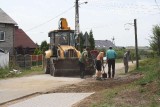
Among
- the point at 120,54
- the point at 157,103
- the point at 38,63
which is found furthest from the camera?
the point at 120,54

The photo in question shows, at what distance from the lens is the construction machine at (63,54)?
25047mm

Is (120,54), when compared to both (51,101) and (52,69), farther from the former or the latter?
(51,101)

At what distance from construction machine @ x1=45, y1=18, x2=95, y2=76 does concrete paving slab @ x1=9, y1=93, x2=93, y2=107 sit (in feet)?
29.1

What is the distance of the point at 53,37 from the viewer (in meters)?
28.2

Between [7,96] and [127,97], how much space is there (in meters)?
5.32

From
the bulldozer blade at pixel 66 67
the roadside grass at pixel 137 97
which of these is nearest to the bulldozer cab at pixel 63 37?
the bulldozer blade at pixel 66 67

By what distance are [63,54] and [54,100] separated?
38.4ft

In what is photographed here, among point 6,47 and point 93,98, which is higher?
point 6,47

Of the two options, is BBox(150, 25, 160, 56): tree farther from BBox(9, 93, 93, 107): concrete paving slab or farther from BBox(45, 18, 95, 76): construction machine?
BBox(9, 93, 93, 107): concrete paving slab

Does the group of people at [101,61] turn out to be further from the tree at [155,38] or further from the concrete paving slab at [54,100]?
the tree at [155,38]

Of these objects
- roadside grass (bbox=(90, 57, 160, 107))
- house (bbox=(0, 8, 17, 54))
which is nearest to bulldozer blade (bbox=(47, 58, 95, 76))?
roadside grass (bbox=(90, 57, 160, 107))

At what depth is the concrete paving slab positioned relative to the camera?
13.6 metres

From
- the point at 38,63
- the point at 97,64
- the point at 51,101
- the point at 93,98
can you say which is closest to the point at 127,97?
the point at 93,98

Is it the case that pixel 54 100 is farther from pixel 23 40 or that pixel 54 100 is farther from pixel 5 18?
pixel 23 40
